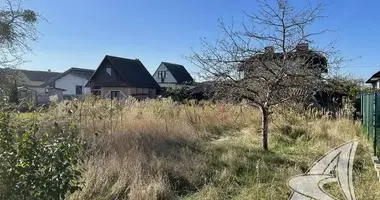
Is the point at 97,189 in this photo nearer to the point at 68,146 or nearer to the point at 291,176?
the point at 68,146

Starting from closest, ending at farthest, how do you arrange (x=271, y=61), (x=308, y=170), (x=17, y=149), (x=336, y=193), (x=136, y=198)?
(x=17, y=149)
(x=136, y=198)
(x=336, y=193)
(x=308, y=170)
(x=271, y=61)

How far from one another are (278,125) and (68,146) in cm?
722

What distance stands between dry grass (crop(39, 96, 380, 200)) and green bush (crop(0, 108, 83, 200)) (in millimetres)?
1187

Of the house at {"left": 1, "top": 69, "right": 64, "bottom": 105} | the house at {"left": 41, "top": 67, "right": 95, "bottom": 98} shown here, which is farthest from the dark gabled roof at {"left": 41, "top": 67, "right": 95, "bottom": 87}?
the house at {"left": 1, "top": 69, "right": 64, "bottom": 105}

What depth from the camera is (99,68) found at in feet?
108

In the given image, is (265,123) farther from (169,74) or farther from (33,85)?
(33,85)

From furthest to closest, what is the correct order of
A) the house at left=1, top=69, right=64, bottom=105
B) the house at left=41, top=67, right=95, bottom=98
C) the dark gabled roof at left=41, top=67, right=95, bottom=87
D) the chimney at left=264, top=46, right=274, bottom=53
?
the dark gabled roof at left=41, top=67, right=95, bottom=87
the house at left=41, top=67, right=95, bottom=98
the chimney at left=264, top=46, right=274, bottom=53
the house at left=1, top=69, right=64, bottom=105

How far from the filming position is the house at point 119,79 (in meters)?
31.6

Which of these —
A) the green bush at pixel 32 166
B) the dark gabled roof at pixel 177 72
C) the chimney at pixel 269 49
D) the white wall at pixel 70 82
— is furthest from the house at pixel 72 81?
the green bush at pixel 32 166

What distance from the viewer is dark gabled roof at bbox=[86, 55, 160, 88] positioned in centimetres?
3173

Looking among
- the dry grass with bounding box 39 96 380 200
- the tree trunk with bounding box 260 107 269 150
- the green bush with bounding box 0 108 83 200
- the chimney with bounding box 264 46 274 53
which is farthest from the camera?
the tree trunk with bounding box 260 107 269 150

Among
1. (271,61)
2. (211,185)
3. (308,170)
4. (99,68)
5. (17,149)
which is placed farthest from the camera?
(99,68)

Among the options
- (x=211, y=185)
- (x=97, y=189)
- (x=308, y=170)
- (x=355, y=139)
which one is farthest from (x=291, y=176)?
(x=355, y=139)

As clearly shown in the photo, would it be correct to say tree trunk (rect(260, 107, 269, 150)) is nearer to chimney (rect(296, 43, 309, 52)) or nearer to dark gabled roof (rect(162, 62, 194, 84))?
chimney (rect(296, 43, 309, 52))
